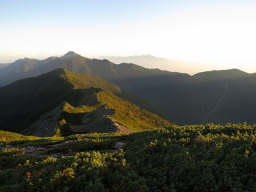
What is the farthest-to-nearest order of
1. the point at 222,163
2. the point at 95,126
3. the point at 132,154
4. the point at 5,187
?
the point at 95,126
the point at 132,154
the point at 222,163
the point at 5,187

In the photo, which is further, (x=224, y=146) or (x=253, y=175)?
(x=224, y=146)

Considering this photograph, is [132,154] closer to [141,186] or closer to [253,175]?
[141,186]

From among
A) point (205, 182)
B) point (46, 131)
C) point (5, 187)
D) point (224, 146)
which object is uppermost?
point (224, 146)

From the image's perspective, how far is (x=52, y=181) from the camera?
7336mm

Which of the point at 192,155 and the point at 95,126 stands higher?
the point at 192,155

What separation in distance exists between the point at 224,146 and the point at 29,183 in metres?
9.25

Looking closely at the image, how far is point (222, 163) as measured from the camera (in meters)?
8.30

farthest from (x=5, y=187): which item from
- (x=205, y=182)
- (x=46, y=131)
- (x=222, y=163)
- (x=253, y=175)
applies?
(x=46, y=131)

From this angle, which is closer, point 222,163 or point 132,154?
point 222,163

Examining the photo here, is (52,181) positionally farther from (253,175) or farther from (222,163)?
(253,175)

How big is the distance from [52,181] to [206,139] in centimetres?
823

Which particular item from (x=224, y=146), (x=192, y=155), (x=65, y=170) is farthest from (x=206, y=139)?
(x=65, y=170)

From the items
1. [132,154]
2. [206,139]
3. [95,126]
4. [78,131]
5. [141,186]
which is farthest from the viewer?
[78,131]

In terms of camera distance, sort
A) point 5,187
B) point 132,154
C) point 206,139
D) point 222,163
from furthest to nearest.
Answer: point 206,139
point 132,154
point 222,163
point 5,187
